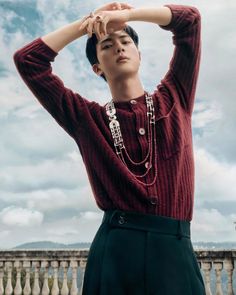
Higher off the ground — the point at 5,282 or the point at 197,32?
the point at 197,32

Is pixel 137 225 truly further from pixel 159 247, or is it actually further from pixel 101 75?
pixel 101 75

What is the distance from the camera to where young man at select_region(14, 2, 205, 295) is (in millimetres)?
2428

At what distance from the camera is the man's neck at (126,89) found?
280 centimetres

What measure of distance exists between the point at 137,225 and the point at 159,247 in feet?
0.44

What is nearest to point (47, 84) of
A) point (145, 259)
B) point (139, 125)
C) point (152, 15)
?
point (139, 125)

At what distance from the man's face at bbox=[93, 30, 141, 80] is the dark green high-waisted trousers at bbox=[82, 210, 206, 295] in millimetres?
722

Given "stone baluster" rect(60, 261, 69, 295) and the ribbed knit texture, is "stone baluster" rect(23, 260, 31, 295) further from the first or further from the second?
the ribbed knit texture

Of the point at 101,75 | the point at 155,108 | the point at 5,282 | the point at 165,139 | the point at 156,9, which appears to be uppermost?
the point at 156,9

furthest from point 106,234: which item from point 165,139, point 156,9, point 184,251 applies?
point 156,9

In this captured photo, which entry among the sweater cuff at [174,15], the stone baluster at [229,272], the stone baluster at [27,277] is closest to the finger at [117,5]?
the sweater cuff at [174,15]

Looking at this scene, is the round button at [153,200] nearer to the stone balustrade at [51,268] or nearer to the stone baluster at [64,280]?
the stone balustrade at [51,268]

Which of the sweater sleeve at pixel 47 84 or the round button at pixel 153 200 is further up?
the sweater sleeve at pixel 47 84

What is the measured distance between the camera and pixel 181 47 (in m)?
2.81

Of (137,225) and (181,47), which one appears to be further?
(181,47)
